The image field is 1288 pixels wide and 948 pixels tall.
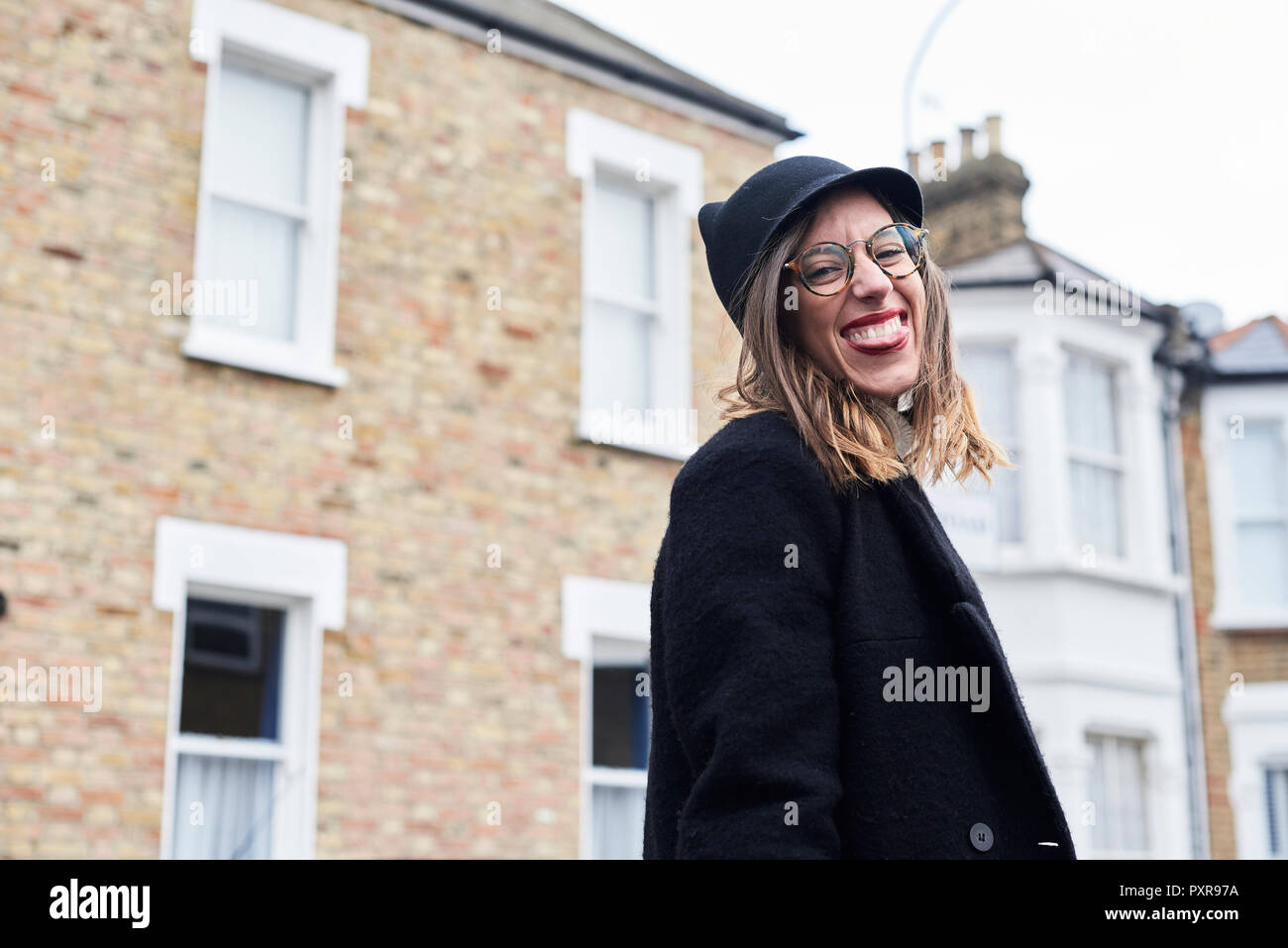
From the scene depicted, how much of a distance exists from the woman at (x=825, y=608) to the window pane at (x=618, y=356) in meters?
8.53

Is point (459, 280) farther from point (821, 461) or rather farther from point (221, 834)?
point (821, 461)

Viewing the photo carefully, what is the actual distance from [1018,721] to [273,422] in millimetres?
7595

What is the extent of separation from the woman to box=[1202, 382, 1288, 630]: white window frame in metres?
14.9

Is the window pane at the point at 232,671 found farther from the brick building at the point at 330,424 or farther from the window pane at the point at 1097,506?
the window pane at the point at 1097,506

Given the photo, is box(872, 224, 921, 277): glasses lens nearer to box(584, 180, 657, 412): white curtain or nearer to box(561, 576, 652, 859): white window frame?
box(561, 576, 652, 859): white window frame

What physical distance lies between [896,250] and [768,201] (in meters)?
0.21

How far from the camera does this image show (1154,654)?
50.3 ft

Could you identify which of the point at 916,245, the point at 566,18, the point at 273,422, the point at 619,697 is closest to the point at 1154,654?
the point at 619,697

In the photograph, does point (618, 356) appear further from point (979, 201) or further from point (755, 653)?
point (755, 653)

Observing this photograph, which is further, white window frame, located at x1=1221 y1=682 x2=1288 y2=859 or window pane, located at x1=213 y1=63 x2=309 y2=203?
white window frame, located at x1=1221 y1=682 x2=1288 y2=859

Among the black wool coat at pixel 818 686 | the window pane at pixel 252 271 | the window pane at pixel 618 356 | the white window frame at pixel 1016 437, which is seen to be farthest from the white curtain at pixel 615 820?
the black wool coat at pixel 818 686

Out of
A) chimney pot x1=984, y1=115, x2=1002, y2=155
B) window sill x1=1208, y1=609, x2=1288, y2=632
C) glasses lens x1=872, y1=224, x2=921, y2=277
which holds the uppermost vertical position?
chimney pot x1=984, y1=115, x2=1002, y2=155

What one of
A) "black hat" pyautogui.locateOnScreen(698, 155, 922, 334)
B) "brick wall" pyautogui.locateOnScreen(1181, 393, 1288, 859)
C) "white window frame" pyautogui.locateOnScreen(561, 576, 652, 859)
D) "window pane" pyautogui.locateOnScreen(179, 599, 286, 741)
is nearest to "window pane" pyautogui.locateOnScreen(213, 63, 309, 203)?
"window pane" pyautogui.locateOnScreen(179, 599, 286, 741)

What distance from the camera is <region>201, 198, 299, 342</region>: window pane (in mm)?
9266
